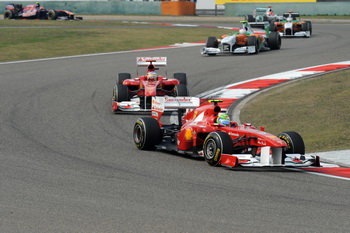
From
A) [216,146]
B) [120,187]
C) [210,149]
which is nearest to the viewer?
[120,187]

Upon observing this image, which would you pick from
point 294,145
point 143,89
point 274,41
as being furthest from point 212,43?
point 294,145

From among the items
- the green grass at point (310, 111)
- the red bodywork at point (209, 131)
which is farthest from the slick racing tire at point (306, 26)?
the red bodywork at point (209, 131)

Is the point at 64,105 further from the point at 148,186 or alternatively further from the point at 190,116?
the point at 148,186

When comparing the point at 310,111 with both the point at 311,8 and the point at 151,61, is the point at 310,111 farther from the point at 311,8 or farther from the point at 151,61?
the point at 311,8

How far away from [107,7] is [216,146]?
58.2 m

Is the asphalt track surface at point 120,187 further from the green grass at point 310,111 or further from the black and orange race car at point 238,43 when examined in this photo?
the black and orange race car at point 238,43

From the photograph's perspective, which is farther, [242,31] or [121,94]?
[242,31]

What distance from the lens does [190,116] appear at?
43.6ft

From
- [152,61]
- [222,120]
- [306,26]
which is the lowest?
[222,120]

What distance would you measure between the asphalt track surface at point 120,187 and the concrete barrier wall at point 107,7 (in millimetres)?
48522

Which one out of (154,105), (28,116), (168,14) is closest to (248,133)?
(154,105)

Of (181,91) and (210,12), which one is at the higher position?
(210,12)

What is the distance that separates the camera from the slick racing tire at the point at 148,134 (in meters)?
13.3

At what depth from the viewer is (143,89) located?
1905cm
